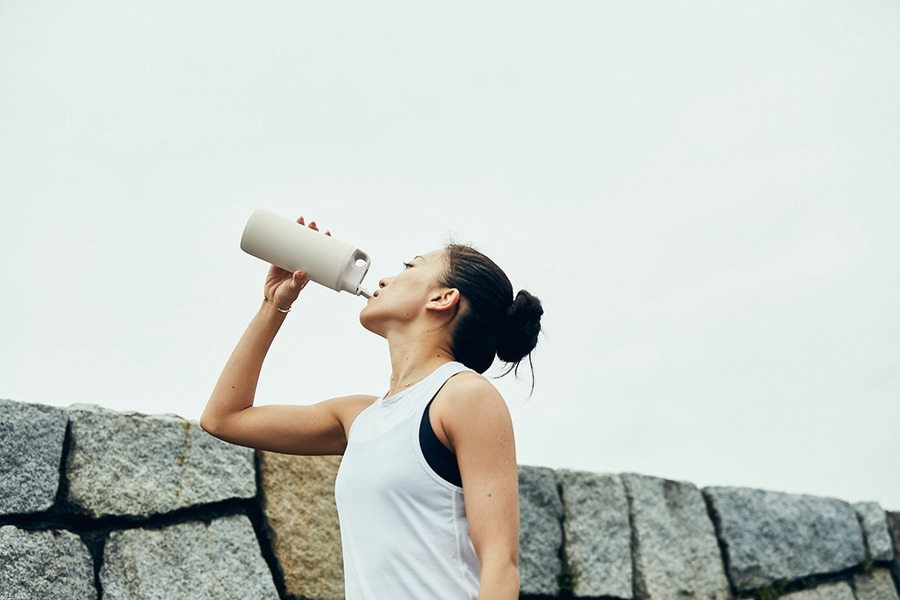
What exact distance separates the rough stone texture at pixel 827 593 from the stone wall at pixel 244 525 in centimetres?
2

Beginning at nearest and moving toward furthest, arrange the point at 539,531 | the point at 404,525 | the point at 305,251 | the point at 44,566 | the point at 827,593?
the point at 404,525 → the point at 305,251 → the point at 44,566 → the point at 539,531 → the point at 827,593

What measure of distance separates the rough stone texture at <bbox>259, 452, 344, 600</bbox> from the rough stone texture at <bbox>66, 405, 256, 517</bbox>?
8cm

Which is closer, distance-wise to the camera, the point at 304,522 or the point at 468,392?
the point at 468,392

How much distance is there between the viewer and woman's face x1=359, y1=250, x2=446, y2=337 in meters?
1.80

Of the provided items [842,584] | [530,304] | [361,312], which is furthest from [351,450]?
[842,584]

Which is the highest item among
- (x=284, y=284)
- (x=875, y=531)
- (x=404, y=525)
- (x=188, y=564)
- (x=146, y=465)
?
(x=875, y=531)

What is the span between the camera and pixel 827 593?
4.10m

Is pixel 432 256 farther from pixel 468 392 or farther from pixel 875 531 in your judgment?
pixel 875 531

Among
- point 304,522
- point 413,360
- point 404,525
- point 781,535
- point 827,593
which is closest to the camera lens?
point 404,525

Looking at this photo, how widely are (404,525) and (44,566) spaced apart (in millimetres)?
1075

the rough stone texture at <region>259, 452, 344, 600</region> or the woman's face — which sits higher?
the woman's face

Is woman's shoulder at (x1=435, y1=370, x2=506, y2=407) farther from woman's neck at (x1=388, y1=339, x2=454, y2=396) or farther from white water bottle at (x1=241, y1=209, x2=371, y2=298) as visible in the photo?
white water bottle at (x1=241, y1=209, x2=371, y2=298)

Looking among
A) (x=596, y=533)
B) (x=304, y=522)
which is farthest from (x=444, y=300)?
(x=596, y=533)

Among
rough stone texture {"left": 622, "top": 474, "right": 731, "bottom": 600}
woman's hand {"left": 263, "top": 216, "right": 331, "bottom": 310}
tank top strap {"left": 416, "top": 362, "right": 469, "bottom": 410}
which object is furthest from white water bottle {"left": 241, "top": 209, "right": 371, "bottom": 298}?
rough stone texture {"left": 622, "top": 474, "right": 731, "bottom": 600}
